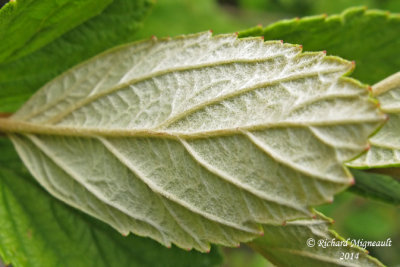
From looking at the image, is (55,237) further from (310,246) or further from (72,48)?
(310,246)

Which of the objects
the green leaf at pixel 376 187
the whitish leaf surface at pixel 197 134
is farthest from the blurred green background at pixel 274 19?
the green leaf at pixel 376 187

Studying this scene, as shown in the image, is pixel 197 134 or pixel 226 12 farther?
pixel 226 12

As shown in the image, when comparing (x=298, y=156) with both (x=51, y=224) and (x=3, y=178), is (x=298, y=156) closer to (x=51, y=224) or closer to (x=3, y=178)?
(x=51, y=224)

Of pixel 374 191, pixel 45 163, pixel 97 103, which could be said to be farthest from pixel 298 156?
pixel 45 163

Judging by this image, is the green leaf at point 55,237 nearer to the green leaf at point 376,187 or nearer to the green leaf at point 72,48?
the green leaf at point 72,48

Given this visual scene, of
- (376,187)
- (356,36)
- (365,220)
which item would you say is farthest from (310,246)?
(365,220)
